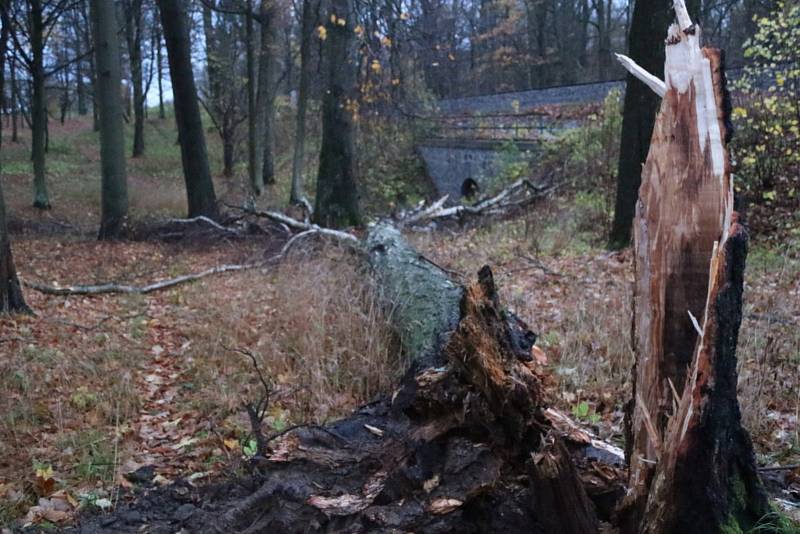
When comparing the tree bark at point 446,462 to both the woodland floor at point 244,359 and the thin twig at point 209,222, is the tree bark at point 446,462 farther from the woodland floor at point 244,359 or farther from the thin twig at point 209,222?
the thin twig at point 209,222

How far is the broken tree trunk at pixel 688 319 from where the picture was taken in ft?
6.87

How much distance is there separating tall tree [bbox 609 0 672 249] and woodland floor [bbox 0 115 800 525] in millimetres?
668

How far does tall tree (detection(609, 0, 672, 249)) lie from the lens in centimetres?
857

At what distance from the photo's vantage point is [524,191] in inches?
665

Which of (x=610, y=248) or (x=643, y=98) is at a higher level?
(x=643, y=98)

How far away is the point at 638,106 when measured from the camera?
29.6ft

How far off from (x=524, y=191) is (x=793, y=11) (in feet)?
27.5

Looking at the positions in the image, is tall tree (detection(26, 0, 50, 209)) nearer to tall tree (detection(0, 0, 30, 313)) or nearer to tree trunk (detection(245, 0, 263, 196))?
tree trunk (detection(245, 0, 263, 196))

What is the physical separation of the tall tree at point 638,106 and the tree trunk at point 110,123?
976cm

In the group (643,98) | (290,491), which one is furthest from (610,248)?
(290,491)

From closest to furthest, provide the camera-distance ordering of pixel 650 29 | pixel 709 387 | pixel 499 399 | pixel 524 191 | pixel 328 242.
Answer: pixel 709 387
pixel 499 399
pixel 650 29
pixel 328 242
pixel 524 191

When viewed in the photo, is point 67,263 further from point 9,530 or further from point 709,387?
point 709,387

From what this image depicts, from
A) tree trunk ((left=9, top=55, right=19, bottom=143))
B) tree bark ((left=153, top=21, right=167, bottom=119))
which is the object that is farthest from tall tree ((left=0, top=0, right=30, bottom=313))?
tree bark ((left=153, top=21, right=167, bottom=119))

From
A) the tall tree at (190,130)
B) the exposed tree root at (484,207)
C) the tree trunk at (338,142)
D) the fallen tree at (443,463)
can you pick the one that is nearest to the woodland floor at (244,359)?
the fallen tree at (443,463)
